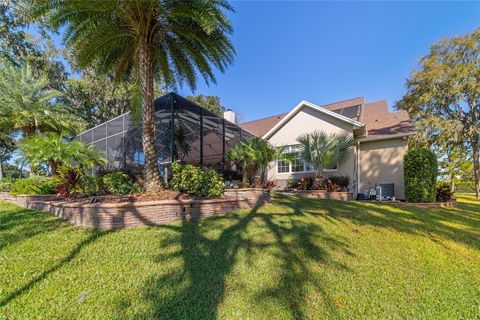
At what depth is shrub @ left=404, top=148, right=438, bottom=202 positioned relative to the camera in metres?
8.80

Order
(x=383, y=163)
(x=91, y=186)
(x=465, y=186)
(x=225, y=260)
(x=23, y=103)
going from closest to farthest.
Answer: (x=225, y=260)
(x=91, y=186)
(x=23, y=103)
(x=383, y=163)
(x=465, y=186)

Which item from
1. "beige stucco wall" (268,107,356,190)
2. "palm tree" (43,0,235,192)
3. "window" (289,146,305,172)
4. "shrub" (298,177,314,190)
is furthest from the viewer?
"window" (289,146,305,172)

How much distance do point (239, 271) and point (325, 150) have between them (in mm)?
9263

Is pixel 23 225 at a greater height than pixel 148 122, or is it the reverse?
pixel 148 122

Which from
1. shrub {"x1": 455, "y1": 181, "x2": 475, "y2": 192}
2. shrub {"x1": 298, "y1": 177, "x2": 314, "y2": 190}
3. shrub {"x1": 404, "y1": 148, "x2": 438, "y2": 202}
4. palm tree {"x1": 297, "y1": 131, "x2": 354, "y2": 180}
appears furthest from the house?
shrub {"x1": 455, "y1": 181, "x2": 475, "y2": 192}

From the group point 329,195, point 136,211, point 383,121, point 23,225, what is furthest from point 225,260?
point 383,121

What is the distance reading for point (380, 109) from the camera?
15.5 metres

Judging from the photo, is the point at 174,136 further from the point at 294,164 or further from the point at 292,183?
the point at 294,164

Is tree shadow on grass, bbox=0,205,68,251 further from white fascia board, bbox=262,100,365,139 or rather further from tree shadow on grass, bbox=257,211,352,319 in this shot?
white fascia board, bbox=262,100,365,139

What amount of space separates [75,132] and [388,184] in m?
20.4

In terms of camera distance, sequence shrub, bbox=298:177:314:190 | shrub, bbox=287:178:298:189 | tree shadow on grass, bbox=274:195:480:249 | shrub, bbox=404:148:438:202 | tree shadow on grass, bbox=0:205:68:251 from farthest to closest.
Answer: shrub, bbox=287:178:298:189, shrub, bbox=298:177:314:190, shrub, bbox=404:148:438:202, tree shadow on grass, bbox=274:195:480:249, tree shadow on grass, bbox=0:205:68:251

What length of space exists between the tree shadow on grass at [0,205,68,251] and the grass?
37mm

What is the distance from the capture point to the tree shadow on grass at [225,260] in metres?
2.71

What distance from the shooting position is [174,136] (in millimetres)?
9984
